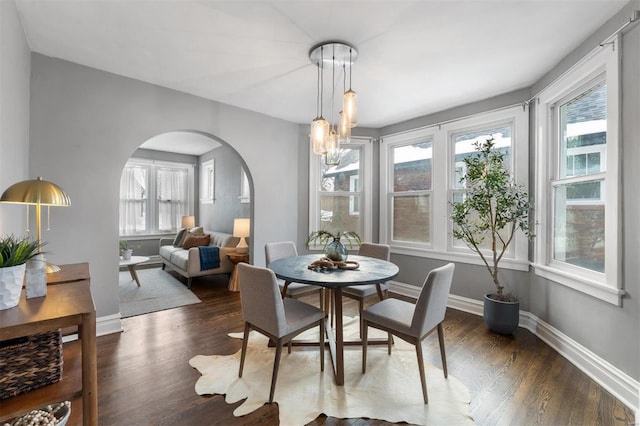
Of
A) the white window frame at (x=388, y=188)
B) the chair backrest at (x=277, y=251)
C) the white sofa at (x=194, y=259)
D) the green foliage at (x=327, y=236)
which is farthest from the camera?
the white sofa at (x=194, y=259)

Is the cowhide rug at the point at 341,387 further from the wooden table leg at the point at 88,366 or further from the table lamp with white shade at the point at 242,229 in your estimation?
the table lamp with white shade at the point at 242,229

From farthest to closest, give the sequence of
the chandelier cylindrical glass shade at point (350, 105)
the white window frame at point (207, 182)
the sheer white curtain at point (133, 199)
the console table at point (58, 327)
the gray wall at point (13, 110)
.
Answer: the white window frame at point (207, 182) → the sheer white curtain at point (133, 199) → the chandelier cylindrical glass shade at point (350, 105) → the gray wall at point (13, 110) → the console table at point (58, 327)

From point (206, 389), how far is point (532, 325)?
9.99 feet

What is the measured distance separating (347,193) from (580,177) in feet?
A: 8.77

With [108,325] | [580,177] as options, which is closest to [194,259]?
[108,325]

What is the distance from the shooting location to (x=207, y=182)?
6.77 metres

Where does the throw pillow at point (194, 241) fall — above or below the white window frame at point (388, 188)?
below

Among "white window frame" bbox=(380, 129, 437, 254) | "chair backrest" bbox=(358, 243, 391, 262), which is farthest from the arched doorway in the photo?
"chair backrest" bbox=(358, 243, 391, 262)

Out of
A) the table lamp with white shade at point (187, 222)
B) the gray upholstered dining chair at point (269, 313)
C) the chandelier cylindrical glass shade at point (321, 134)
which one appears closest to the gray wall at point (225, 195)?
the table lamp with white shade at point (187, 222)

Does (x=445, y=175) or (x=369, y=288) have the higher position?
(x=445, y=175)

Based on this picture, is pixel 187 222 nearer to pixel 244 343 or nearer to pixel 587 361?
pixel 244 343

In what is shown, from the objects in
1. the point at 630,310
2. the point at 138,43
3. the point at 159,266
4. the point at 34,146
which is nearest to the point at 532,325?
the point at 630,310

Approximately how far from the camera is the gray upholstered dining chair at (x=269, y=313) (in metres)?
1.76

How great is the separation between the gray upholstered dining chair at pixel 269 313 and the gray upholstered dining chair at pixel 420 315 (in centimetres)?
43
